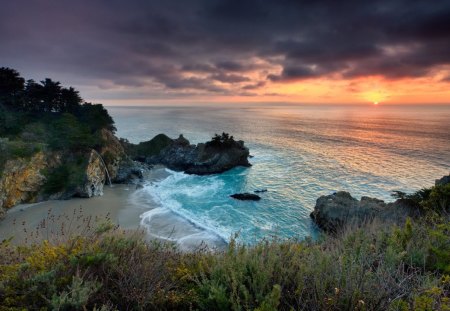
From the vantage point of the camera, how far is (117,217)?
27.9m

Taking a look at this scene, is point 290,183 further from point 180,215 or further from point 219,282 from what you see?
point 219,282

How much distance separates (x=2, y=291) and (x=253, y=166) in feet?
164

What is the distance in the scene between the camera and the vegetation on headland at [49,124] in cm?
3350

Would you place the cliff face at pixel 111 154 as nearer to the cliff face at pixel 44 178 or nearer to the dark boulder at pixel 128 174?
the cliff face at pixel 44 178

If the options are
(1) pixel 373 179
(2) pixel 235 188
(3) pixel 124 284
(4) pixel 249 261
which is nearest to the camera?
(3) pixel 124 284

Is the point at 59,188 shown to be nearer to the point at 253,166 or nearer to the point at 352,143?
the point at 253,166

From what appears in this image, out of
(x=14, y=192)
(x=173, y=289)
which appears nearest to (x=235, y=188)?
(x=14, y=192)

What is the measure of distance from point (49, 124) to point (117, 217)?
90.2 feet

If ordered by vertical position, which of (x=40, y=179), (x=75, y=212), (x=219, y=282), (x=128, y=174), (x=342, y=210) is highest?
(x=219, y=282)

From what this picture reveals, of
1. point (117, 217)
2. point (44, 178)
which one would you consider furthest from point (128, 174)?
point (117, 217)

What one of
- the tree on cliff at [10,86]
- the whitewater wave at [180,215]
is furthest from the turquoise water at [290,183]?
the tree on cliff at [10,86]

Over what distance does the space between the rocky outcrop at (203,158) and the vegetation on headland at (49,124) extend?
13748 millimetres

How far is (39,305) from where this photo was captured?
157 inches

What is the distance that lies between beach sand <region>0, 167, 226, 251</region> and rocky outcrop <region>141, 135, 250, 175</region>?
14916mm
